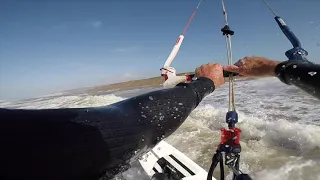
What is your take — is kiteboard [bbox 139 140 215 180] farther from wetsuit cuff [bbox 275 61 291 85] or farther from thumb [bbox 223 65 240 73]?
wetsuit cuff [bbox 275 61 291 85]

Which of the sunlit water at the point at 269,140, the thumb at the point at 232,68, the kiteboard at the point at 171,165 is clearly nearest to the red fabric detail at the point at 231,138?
the thumb at the point at 232,68

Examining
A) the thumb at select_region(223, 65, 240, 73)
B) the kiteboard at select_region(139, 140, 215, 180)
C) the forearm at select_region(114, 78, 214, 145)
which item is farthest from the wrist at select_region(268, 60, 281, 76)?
the kiteboard at select_region(139, 140, 215, 180)

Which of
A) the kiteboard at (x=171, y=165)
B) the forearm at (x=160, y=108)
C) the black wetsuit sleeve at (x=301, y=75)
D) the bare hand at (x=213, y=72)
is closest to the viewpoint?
the black wetsuit sleeve at (x=301, y=75)

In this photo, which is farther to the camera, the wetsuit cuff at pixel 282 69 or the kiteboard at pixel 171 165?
the kiteboard at pixel 171 165

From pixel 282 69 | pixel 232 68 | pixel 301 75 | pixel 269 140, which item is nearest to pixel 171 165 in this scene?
pixel 232 68

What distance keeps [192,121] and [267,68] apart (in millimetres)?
7677

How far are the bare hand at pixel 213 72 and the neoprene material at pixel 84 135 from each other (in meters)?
0.39

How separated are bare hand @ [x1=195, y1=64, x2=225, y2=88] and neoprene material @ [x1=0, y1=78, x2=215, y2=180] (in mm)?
394

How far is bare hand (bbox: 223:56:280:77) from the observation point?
142cm

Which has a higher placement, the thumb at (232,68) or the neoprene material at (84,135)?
the thumb at (232,68)

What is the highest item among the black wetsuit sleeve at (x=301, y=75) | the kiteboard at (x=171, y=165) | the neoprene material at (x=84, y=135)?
the black wetsuit sleeve at (x=301, y=75)

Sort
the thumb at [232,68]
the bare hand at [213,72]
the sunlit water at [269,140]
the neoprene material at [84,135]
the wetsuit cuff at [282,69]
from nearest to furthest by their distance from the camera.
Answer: the neoprene material at [84,135] < the wetsuit cuff at [282,69] < the thumb at [232,68] < the bare hand at [213,72] < the sunlit water at [269,140]

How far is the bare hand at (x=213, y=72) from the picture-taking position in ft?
6.84

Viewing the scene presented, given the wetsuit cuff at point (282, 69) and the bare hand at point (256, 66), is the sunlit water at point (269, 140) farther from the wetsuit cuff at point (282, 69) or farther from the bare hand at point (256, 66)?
the wetsuit cuff at point (282, 69)
